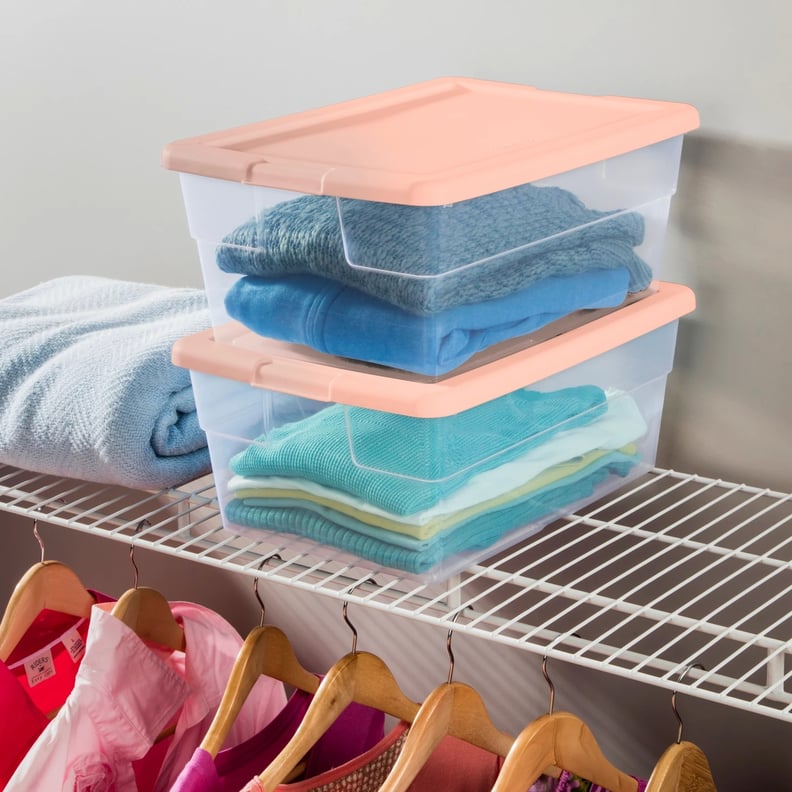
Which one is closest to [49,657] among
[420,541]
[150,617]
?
[150,617]

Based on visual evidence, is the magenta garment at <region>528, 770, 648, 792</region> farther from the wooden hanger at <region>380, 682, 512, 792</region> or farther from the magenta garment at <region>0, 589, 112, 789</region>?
the magenta garment at <region>0, 589, 112, 789</region>

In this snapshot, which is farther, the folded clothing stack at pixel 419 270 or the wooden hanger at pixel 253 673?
the wooden hanger at pixel 253 673

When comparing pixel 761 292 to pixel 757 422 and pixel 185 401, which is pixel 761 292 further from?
pixel 185 401

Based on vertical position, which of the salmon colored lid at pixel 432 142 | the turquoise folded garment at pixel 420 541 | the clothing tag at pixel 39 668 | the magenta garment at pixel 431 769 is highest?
the salmon colored lid at pixel 432 142

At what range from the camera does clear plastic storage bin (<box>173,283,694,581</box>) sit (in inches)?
31.4

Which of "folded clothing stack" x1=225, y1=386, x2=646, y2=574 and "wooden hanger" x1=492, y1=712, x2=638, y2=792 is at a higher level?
"folded clothing stack" x1=225, y1=386, x2=646, y2=574

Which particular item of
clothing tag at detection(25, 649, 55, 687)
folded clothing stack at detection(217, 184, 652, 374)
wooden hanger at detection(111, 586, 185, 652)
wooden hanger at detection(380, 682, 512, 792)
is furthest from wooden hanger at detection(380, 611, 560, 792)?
clothing tag at detection(25, 649, 55, 687)

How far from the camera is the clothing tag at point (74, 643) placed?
3.87ft

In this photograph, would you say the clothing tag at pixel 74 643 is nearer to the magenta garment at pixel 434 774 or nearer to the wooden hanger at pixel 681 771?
the magenta garment at pixel 434 774

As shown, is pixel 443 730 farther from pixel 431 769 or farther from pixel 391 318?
pixel 391 318

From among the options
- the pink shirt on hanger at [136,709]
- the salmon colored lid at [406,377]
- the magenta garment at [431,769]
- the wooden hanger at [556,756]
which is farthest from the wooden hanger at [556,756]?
the pink shirt on hanger at [136,709]

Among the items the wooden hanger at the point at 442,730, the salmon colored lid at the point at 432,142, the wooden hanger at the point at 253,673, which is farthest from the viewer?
the wooden hanger at the point at 253,673

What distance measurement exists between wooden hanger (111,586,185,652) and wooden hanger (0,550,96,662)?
54mm

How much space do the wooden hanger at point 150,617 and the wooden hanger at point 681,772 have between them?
0.51 metres
